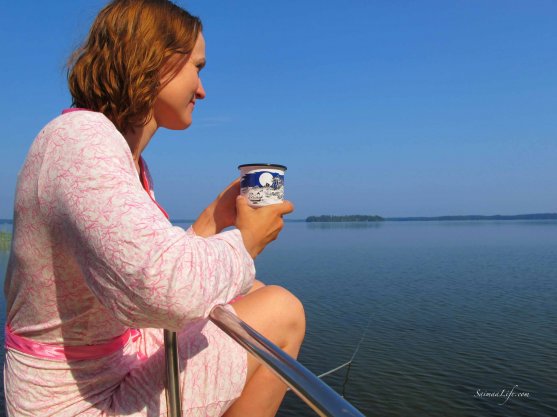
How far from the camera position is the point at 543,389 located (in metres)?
10.0

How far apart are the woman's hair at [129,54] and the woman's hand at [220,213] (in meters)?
0.61

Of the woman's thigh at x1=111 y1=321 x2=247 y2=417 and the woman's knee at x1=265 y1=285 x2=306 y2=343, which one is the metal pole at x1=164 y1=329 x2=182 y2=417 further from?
the woman's knee at x1=265 y1=285 x2=306 y2=343

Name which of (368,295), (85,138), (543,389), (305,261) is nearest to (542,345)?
(543,389)

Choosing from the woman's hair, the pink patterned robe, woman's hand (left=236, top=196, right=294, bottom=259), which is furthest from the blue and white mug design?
the woman's hair

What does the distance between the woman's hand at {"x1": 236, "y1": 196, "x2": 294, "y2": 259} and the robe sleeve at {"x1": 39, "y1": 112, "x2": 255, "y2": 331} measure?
19 cm

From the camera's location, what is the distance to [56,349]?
47.2 inches

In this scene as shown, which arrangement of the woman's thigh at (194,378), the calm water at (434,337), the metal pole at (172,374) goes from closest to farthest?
the metal pole at (172,374) < the woman's thigh at (194,378) < the calm water at (434,337)

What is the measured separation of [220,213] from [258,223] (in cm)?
66

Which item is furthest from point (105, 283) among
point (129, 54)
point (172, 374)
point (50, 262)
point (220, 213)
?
point (220, 213)

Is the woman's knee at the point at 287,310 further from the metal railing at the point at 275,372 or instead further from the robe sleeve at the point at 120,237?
the robe sleeve at the point at 120,237

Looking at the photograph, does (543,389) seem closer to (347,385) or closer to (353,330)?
(347,385)

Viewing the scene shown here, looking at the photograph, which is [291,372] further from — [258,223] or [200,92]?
[200,92]

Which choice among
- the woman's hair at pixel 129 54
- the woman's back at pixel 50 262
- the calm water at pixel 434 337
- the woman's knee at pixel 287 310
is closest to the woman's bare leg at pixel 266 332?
the woman's knee at pixel 287 310

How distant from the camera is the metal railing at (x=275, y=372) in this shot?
778mm
